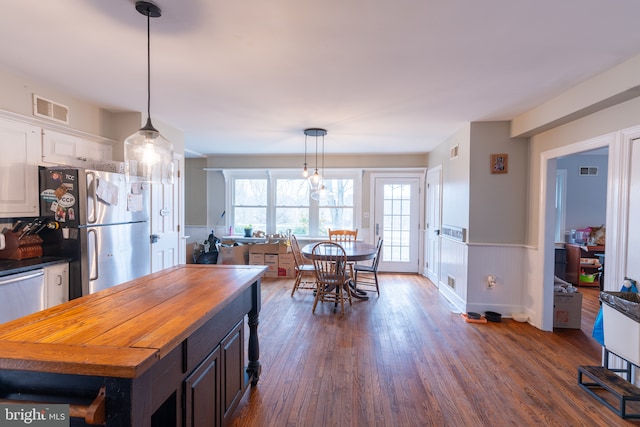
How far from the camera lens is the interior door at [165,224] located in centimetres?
351

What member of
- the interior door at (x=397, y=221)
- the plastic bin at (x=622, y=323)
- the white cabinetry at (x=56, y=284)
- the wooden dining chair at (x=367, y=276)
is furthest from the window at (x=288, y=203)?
the plastic bin at (x=622, y=323)

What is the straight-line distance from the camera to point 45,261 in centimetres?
241

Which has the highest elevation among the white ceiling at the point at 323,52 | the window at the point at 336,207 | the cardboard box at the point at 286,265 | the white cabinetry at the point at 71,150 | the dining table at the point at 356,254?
the white ceiling at the point at 323,52

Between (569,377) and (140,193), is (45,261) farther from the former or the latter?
(569,377)

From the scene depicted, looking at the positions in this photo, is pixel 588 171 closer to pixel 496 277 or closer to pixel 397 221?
pixel 397 221

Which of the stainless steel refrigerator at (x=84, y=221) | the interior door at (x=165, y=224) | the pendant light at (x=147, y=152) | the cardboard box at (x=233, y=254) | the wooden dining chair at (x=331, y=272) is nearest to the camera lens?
the pendant light at (x=147, y=152)

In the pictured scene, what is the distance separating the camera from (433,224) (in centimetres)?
522

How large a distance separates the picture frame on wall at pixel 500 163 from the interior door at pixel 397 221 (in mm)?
2276

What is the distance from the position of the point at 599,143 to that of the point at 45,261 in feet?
15.3

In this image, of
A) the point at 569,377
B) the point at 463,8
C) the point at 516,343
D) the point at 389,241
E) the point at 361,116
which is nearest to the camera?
the point at 463,8

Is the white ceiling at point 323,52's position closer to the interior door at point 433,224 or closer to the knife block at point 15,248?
the knife block at point 15,248

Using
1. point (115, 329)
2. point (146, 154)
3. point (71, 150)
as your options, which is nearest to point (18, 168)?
point (71, 150)

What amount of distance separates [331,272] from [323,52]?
102 inches

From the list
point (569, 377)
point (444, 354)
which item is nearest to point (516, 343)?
point (569, 377)
